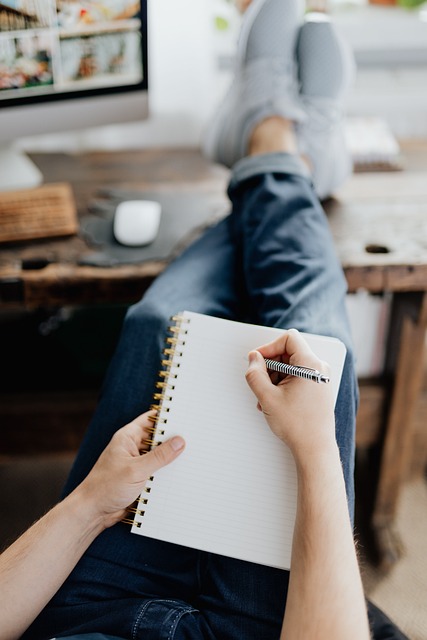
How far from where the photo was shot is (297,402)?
2.22 ft

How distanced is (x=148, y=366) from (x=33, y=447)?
67cm

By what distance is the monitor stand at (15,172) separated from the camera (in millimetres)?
1226

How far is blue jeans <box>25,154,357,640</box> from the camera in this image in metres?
0.73

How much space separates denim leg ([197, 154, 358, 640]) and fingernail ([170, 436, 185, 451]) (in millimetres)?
158

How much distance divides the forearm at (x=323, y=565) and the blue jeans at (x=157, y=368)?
11cm

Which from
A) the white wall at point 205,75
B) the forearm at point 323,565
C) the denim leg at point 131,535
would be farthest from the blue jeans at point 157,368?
the white wall at point 205,75

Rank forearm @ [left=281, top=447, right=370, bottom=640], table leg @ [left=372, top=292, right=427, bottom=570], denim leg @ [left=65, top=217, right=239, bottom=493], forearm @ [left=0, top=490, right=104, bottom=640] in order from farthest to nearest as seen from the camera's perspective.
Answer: table leg @ [left=372, top=292, right=427, bottom=570] < denim leg @ [left=65, top=217, right=239, bottom=493] < forearm @ [left=0, top=490, right=104, bottom=640] < forearm @ [left=281, top=447, right=370, bottom=640]

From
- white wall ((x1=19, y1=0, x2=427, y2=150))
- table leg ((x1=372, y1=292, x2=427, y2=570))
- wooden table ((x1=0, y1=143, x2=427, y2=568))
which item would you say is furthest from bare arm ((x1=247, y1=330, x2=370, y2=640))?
white wall ((x1=19, y1=0, x2=427, y2=150))

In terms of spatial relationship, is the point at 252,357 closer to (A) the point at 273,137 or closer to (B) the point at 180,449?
(B) the point at 180,449

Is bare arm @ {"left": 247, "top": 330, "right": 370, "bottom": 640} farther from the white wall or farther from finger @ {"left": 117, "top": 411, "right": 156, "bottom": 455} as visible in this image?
the white wall

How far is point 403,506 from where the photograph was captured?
1484 millimetres

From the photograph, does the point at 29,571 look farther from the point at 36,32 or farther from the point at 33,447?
the point at 36,32

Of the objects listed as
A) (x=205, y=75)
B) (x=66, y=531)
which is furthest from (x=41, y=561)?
(x=205, y=75)

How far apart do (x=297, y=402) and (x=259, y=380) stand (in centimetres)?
5
